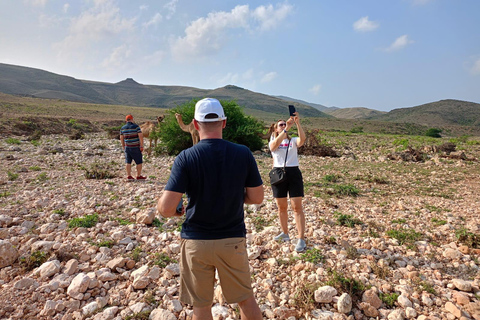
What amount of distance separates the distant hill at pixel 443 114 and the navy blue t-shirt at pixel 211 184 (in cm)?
8675

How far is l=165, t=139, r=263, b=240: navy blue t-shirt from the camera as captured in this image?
7.13ft

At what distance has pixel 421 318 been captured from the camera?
2.79 metres

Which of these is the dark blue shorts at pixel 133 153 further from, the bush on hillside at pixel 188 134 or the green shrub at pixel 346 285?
the green shrub at pixel 346 285

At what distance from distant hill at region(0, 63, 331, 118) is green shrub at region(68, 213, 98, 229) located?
103m

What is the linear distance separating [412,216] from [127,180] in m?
7.08

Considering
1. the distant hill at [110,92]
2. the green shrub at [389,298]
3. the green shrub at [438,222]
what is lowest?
the green shrub at [389,298]

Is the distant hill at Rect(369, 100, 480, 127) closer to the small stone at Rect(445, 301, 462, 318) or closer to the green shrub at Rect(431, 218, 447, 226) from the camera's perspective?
the green shrub at Rect(431, 218, 447, 226)

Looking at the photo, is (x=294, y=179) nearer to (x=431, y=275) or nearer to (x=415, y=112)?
(x=431, y=275)

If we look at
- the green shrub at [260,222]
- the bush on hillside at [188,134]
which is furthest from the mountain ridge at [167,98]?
the green shrub at [260,222]

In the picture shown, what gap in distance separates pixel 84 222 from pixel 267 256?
3.14 m

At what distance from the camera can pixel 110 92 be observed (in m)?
158

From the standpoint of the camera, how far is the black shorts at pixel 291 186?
4172mm

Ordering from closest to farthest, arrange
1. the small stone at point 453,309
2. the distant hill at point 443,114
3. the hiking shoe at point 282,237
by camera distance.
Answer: the small stone at point 453,309 < the hiking shoe at point 282,237 < the distant hill at point 443,114

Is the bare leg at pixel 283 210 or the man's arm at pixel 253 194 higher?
the man's arm at pixel 253 194
